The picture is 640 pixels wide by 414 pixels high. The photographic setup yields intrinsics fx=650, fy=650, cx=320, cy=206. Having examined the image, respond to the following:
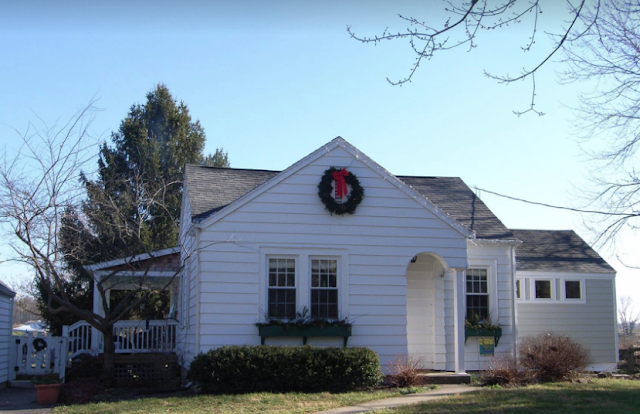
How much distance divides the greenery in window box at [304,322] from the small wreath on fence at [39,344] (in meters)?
7.55

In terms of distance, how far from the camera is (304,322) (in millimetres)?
14523

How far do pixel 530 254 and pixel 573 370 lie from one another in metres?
8.11

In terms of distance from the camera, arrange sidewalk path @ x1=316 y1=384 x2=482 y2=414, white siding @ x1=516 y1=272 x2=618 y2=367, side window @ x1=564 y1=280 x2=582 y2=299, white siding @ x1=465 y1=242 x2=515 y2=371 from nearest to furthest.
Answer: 1. sidewalk path @ x1=316 y1=384 x2=482 y2=414
2. white siding @ x1=465 y1=242 x2=515 y2=371
3. white siding @ x1=516 y1=272 x2=618 y2=367
4. side window @ x1=564 y1=280 x2=582 y2=299

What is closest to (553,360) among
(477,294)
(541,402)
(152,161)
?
(541,402)

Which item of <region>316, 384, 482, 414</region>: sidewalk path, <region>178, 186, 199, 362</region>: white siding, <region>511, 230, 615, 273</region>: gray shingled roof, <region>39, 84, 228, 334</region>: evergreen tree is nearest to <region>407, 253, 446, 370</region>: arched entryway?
<region>316, 384, 482, 414</region>: sidewalk path

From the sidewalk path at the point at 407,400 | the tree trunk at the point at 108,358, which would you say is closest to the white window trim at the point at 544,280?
the sidewalk path at the point at 407,400

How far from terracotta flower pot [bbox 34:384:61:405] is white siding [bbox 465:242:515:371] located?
988 centimetres

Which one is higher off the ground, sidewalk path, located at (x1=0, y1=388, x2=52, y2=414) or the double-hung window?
the double-hung window

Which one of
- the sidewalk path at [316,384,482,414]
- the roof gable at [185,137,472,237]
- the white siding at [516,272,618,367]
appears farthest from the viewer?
the white siding at [516,272,618,367]

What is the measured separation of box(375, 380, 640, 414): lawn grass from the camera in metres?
10.5

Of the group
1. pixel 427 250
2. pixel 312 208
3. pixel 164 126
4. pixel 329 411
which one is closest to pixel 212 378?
pixel 329 411

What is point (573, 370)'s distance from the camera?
14.6 meters

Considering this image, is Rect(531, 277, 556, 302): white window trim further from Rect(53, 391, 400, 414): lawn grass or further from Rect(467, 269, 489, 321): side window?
Rect(53, 391, 400, 414): lawn grass

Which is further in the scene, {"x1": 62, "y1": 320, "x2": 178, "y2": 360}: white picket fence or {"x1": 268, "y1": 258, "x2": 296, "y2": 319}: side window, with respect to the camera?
{"x1": 62, "y1": 320, "x2": 178, "y2": 360}: white picket fence
